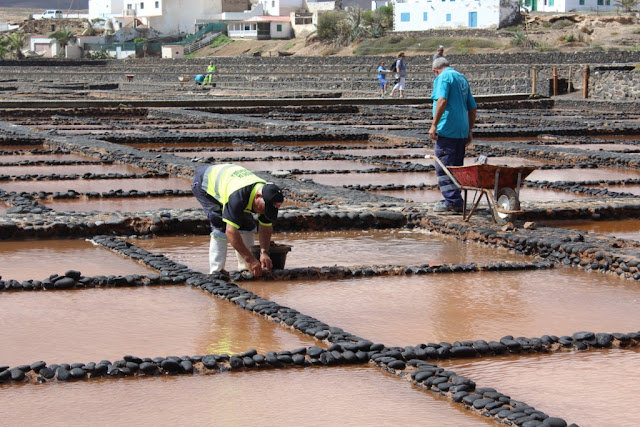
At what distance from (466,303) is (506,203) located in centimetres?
228

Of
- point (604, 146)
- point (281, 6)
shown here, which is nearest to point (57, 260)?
point (604, 146)

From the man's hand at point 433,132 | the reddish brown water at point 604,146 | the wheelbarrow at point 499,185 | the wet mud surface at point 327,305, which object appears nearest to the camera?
the wet mud surface at point 327,305

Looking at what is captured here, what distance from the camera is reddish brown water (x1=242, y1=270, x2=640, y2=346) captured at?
5711 mm

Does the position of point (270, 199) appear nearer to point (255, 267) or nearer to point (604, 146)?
point (255, 267)

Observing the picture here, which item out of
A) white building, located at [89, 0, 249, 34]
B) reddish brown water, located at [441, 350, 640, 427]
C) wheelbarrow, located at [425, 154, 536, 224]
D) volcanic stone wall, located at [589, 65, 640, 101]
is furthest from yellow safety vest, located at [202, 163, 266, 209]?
white building, located at [89, 0, 249, 34]

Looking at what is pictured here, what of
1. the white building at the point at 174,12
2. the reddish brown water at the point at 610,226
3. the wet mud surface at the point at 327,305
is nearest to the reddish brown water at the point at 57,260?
the wet mud surface at the point at 327,305

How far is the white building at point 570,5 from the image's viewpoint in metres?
56.5

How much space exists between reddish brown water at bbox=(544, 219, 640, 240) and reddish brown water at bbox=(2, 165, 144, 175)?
19.8 ft

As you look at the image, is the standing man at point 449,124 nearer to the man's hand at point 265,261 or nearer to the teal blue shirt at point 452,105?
the teal blue shirt at point 452,105

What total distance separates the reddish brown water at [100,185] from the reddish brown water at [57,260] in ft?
10.7

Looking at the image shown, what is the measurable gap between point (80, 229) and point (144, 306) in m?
2.44

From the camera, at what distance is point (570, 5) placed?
56531 millimetres

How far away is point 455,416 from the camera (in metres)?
4.38

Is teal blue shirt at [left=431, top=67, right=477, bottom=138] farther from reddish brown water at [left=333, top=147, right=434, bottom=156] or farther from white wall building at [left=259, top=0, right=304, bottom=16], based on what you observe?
white wall building at [left=259, top=0, right=304, bottom=16]
